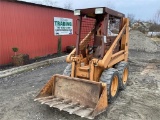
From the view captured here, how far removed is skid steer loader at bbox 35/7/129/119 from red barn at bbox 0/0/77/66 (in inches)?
173

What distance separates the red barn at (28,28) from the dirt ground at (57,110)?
1926mm

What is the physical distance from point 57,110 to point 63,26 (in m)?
8.40

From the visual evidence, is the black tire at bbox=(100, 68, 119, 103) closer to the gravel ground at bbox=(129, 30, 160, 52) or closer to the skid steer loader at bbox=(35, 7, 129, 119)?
the skid steer loader at bbox=(35, 7, 129, 119)

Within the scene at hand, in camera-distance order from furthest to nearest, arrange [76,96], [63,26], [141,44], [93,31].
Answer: [141,44]
[63,26]
[93,31]
[76,96]

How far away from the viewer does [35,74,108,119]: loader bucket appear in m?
4.21

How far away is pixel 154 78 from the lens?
7.50m

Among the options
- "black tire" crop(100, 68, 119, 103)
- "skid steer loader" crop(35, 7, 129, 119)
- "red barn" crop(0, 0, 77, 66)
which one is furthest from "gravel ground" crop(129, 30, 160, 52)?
"black tire" crop(100, 68, 119, 103)

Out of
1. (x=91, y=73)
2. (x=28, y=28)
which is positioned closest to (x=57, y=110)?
(x=91, y=73)

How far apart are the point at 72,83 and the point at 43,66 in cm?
497

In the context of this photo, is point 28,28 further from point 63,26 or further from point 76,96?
point 76,96

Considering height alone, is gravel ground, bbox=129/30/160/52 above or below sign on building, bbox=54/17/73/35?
below

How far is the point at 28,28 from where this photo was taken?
398 inches

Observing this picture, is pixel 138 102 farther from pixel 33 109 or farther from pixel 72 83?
pixel 33 109

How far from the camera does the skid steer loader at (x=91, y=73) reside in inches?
174
